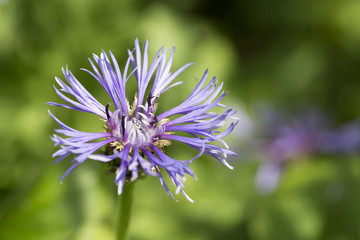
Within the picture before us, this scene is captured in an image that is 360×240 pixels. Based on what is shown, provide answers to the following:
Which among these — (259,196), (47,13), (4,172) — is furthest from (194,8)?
(4,172)

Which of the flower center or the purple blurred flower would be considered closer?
the flower center

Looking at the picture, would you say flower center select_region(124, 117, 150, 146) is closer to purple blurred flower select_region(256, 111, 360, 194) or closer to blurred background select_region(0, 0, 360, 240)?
blurred background select_region(0, 0, 360, 240)

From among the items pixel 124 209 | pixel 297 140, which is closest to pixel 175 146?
pixel 297 140

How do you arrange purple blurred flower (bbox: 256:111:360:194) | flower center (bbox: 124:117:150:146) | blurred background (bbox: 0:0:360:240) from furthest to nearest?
purple blurred flower (bbox: 256:111:360:194) < blurred background (bbox: 0:0:360:240) < flower center (bbox: 124:117:150:146)

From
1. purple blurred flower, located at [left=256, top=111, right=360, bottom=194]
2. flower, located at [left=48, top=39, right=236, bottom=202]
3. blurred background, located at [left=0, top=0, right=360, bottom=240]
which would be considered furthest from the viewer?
purple blurred flower, located at [left=256, top=111, right=360, bottom=194]

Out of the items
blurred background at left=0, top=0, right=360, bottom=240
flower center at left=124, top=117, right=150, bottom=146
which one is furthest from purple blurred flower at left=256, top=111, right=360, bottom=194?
flower center at left=124, top=117, right=150, bottom=146

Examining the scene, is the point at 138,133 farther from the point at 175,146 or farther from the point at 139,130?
the point at 175,146
